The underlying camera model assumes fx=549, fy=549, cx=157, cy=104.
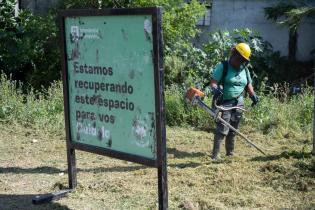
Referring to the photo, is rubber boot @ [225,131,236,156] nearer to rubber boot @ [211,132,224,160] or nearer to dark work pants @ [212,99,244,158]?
dark work pants @ [212,99,244,158]

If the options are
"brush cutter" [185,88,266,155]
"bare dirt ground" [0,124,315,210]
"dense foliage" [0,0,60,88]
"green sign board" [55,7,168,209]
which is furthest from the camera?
"dense foliage" [0,0,60,88]

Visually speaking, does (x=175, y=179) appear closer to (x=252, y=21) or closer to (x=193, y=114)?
(x=193, y=114)

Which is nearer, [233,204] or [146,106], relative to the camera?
[146,106]

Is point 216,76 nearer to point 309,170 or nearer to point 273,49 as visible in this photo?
point 309,170

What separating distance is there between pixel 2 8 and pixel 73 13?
24.4 ft

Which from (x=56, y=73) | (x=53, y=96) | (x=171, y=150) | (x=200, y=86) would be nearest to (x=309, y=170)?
(x=171, y=150)

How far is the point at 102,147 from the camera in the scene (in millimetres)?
5441

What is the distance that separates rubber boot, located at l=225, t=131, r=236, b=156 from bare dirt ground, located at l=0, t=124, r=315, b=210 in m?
0.11

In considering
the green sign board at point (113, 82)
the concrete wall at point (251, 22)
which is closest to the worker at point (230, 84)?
the green sign board at point (113, 82)

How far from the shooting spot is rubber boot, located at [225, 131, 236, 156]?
295 inches

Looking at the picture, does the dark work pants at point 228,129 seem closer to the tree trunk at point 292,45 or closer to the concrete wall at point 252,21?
the concrete wall at point 252,21

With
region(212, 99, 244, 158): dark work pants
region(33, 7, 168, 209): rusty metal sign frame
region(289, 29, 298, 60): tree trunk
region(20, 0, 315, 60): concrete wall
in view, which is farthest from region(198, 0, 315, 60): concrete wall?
region(33, 7, 168, 209): rusty metal sign frame

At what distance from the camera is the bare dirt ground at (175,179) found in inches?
217

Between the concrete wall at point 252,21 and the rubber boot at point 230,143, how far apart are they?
290 inches
